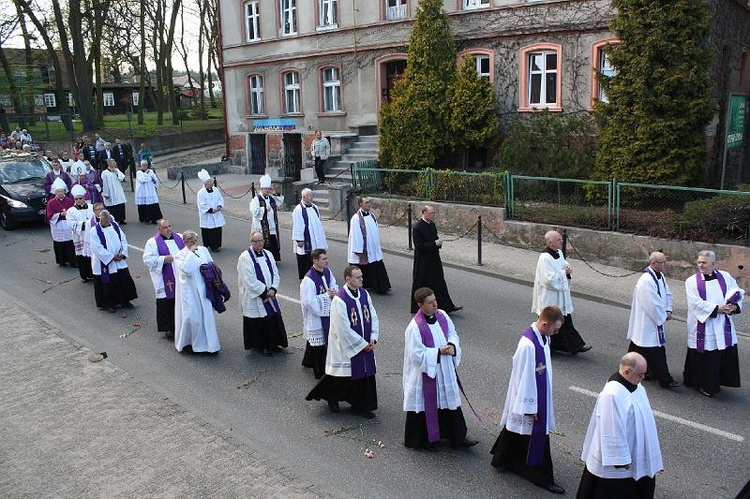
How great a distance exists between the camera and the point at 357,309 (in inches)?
305

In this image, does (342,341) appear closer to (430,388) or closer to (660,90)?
(430,388)

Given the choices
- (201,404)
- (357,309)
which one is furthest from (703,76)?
(201,404)

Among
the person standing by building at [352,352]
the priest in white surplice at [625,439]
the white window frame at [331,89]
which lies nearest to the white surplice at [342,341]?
the person standing by building at [352,352]

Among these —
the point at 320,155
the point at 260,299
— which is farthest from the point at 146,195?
the point at 260,299

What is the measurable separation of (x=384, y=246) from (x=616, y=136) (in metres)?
6.05

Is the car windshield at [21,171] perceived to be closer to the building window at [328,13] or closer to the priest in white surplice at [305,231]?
the priest in white surplice at [305,231]

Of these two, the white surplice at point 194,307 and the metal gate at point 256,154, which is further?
the metal gate at point 256,154

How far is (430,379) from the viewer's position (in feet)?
22.6

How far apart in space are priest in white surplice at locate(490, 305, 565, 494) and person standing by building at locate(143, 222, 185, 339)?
5.97m

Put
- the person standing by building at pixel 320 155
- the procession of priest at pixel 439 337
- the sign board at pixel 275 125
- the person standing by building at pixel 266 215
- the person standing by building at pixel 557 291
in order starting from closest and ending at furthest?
the procession of priest at pixel 439 337
the person standing by building at pixel 557 291
the person standing by building at pixel 266 215
the person standing by building at pixel 320 155
the sign board at pixel 275 125

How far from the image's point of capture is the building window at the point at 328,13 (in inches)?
1045

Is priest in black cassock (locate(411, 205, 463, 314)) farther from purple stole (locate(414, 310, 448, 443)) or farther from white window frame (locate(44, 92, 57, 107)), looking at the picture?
white window frame (locate(44, 92, 57, 107))

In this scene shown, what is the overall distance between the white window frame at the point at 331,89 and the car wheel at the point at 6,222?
1217cm

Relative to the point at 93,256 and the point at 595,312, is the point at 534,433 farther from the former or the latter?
the point at 93,256
